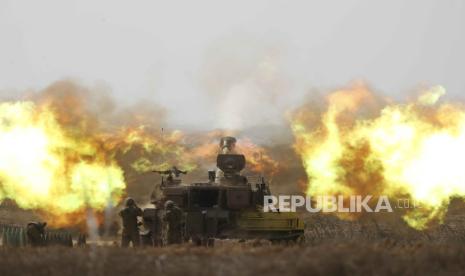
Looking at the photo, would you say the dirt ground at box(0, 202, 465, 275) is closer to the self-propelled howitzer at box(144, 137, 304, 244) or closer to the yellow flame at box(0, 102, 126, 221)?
the self-propelled howitzer at box(144, 137, 304, 244)

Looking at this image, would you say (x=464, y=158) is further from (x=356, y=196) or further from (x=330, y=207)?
→ (x=330, y=207)

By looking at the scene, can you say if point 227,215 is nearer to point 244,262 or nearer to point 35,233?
point 35,233

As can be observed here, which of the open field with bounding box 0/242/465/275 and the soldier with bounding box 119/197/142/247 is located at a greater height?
the soldier with bounding box 119/197/142/247

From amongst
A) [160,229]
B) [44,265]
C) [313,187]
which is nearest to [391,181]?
[313,187]

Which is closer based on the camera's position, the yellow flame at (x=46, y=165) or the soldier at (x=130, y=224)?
the soldier at (x=130, y=224)

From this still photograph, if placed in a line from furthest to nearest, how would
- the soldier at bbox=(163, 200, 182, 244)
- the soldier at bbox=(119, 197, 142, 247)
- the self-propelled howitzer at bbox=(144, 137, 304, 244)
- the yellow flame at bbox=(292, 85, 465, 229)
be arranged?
the yellow flame at bbox=(292, 85, 465, 229), the self-propelled howitzer at bbox=(144, 137, 304, 244), the soldier at bbox=(119, 197, 142, 247), the soldier at bbox=(163, 200, 182, 244)

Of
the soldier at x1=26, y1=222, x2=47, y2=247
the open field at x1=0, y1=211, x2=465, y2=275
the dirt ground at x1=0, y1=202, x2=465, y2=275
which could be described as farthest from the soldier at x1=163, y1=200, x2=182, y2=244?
the open field at x1=0, y1=211, x2=465, y2=275

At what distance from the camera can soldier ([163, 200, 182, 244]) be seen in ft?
76.8

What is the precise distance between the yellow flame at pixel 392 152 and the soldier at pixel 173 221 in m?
12.6

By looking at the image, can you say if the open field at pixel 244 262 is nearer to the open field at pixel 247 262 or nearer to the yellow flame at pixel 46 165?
the open field at pixel 247 262

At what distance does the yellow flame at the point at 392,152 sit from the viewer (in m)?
31.2

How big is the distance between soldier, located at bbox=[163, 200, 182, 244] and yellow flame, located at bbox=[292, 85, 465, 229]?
41.5ft

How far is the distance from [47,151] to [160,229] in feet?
30.1

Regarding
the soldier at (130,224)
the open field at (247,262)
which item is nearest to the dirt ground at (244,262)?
the open field at (247,262)
